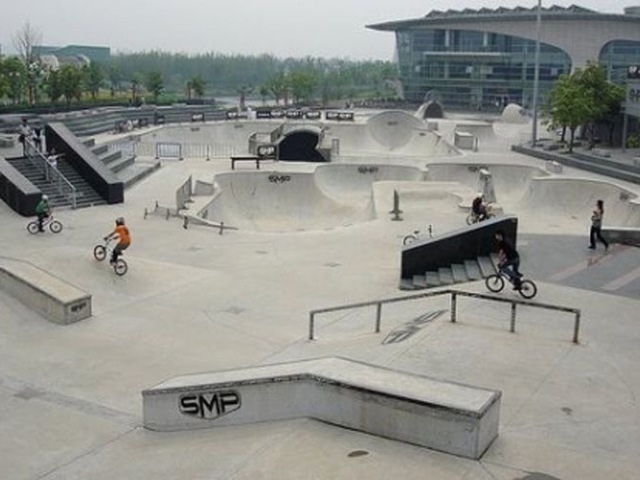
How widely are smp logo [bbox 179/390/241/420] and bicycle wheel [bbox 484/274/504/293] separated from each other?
7554 mm

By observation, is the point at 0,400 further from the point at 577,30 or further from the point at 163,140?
the point at 577,30

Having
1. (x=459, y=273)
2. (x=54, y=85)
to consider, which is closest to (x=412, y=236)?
(x=459, y=273)

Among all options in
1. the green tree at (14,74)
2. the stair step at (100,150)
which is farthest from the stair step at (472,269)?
the green tree at (14,74)

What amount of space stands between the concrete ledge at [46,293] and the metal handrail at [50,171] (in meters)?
11.3

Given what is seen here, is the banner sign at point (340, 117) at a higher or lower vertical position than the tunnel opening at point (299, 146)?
higher

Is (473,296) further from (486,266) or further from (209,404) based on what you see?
(486,266)

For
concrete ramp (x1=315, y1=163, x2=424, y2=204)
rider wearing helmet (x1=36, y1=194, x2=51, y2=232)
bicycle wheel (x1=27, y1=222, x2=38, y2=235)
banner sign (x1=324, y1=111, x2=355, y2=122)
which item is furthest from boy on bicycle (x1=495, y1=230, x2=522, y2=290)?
banner sign (x1=324, y1=111, x2=355, y2=122)

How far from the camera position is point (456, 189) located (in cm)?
3111

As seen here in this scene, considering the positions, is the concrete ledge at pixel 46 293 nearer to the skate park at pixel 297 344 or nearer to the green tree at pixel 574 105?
the skate park at pixel 297 344

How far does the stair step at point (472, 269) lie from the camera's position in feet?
55.5

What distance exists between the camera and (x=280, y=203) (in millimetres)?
36156

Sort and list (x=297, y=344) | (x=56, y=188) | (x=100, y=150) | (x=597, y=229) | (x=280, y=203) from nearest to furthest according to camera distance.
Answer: (x=297, y=344) < (x=597, y=229) < (x=56, y=188) < (x=100, y=150) < (x=280, y=203)

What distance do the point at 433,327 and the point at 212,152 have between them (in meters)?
41.1

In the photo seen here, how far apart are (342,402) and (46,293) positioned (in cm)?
849
